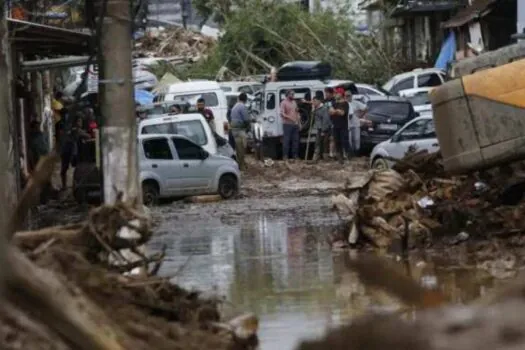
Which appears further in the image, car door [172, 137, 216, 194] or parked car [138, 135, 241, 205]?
car door [172, 137, 216, 194]

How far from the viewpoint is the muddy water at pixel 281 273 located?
12.1 meters

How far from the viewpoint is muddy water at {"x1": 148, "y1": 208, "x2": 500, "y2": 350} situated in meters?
12.1

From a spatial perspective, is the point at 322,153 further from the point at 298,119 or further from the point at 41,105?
the point at 41,105

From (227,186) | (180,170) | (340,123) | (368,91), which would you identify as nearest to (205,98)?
(340,123)

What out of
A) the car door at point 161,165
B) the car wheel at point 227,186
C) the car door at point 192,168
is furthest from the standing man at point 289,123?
the car door at point 161,165

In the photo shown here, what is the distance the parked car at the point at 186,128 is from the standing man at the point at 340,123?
5.58m

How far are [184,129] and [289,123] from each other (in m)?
7.00

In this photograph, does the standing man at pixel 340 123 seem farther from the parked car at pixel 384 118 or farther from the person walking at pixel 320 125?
the parked car at pixel 384 118

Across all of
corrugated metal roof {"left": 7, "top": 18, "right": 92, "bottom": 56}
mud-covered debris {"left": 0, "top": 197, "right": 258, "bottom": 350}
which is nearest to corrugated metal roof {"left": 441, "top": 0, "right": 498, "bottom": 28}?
corrugated metal roof {"left": 7, "top": 18, "right": 92, "bottom": 56}

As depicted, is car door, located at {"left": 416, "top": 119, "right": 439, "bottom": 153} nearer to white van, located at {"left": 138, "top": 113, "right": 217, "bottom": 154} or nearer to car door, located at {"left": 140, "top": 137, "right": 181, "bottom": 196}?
white van, located at {"left": 138, "top": 113, "right": 217, "bottom": 154}

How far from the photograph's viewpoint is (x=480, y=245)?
17.2 metres

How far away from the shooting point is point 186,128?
3177cm

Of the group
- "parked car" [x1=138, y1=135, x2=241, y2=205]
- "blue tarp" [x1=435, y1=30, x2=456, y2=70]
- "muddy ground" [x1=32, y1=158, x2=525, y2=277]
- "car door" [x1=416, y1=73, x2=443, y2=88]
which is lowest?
"muddy ground" [x1=32, y1=158, x2=525, y2=277]

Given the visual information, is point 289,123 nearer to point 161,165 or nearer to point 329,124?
point 329,124
